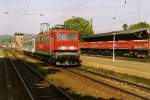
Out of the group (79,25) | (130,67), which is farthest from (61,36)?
(79,25)

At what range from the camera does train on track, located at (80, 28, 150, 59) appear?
38.5 m

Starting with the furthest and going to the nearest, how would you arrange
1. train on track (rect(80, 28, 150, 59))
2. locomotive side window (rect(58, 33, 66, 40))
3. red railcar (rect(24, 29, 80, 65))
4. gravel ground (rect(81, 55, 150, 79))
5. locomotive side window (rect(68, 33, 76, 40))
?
train on track (rect(80, 28, 150, 59)), locomotive side window (rect(68, 33, 76, 40)), locomotive side window (rect(58, 33, 66, 40)), red railcar (rect(24, 29, 80, 65)), gravel ground (rect(81, 55, 150, 79))

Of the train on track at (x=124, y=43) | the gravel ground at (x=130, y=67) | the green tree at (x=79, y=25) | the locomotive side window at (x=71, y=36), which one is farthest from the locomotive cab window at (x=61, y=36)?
the green tree at (x=79, y=25)

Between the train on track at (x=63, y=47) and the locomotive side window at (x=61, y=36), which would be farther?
the locomotive side window at (x=61, y=36)

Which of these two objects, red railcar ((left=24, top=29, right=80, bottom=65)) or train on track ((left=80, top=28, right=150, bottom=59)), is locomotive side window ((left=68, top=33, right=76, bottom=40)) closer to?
red railcar ((left=24, top=29, right=80, bottom=65))

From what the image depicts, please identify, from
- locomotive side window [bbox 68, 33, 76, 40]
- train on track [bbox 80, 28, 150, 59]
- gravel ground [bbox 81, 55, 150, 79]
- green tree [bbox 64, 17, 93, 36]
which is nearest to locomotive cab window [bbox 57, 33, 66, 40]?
locomotive side window [bbox 68, 33, 76, 40]

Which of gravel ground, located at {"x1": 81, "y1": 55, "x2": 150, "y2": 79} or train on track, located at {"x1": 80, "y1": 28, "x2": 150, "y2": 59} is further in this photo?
train on track, located at {"x1": 80, "y1": 28, "x2": 150, "y2": 59}

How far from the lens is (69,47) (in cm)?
2922

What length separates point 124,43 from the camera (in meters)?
44.4

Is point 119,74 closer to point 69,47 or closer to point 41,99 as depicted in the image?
point 69,47

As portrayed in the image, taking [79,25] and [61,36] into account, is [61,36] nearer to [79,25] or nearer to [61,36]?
[61,36]

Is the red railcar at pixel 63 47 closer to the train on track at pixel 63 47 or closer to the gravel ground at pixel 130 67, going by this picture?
the train on track at pixel 63 47

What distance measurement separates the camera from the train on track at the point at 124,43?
3846cm

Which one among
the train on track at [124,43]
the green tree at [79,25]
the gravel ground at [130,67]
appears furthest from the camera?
the green tree at [79,25]
